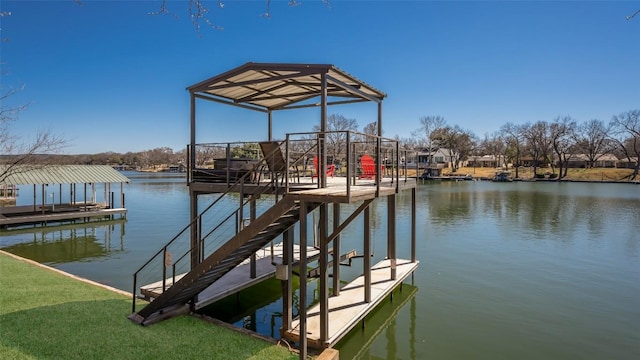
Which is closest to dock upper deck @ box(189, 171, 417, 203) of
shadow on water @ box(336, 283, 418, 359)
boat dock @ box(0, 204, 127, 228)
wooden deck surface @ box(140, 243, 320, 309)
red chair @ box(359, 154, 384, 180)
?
red chair @ box(359, 154, 384, 180)

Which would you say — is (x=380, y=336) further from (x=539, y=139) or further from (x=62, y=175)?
(x=539, y=139)

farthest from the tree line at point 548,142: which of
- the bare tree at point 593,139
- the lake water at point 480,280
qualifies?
the lake water at point 480,280

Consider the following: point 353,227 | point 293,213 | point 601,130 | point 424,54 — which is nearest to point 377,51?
point 424,54

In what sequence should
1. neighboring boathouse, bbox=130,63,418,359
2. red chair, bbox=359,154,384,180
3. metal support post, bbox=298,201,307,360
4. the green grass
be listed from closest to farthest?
the green grass < metal support post, bbox=298,201,307,360 < neighboring boathouse, bbox=130,63,418,359 < red chair, bbox=359,154,384,180

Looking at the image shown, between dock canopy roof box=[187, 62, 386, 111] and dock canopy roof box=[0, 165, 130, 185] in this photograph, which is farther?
dock canopy roof box=[0, 165, 130, 185]

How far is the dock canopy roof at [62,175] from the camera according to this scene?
18.8 m

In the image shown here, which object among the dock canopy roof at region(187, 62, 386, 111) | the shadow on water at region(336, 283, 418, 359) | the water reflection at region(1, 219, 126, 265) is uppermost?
the dock canopy roof at region(187, 62, 386, 111)

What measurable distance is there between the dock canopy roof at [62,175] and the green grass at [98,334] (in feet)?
45.9

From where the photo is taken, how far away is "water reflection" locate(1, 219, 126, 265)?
45.1 feet

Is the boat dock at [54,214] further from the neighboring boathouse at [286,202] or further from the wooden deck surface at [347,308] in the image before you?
the wooden deck surface at [347,308]

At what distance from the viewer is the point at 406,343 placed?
23.3 ft

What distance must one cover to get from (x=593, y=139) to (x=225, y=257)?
84.8 metres

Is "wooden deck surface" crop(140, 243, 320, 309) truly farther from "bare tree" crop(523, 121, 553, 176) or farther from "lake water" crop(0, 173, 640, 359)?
"bare tree" crop(523, 121, 553, 176)

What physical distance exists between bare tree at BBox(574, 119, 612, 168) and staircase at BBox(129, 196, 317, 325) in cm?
8002
